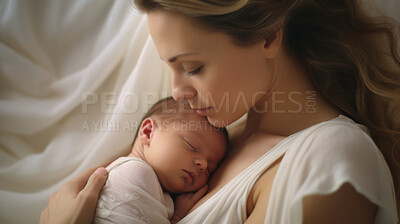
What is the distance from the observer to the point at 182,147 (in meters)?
1.25

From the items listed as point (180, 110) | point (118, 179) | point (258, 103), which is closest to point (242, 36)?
point (258, 103)

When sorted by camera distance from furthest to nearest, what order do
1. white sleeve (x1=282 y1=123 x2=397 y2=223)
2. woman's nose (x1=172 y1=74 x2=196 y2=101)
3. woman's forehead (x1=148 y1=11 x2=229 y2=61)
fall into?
woman's nose (x1=172 y1=74 x2=196 y2=101) < woman's forehead (x1=148 y1=11 x2=229 y2=61) < white sleeve (x1=282 y1=123 x2=397 y2=223)

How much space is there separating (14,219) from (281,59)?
1210mm

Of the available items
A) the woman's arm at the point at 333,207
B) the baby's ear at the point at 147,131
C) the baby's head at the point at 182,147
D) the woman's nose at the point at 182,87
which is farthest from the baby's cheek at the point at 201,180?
the woman's arm at the point at 333,207

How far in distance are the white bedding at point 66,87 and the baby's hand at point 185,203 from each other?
0.41m

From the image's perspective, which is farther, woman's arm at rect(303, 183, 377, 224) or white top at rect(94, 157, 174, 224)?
white top at rect(94, 157, 174, 224)

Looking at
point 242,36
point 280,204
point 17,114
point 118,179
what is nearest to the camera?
point 280,204

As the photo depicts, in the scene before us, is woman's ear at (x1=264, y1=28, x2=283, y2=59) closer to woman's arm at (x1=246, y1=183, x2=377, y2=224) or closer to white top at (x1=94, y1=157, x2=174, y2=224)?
woman's arm at (x1=246, y1=183, x2=377, y2=224)

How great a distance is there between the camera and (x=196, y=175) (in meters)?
1.25

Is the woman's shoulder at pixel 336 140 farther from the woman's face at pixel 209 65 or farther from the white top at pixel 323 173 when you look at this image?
the woman's face at pixel 209 65

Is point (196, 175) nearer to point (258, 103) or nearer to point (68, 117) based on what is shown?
point (258, 103)

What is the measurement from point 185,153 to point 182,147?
25 millimetres

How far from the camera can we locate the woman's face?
38.1 inches

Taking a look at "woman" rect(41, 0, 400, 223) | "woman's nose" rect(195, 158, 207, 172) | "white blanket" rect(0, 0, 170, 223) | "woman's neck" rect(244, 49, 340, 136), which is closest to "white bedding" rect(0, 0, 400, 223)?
"white blanket" rect(0, 0, 170, 223)
